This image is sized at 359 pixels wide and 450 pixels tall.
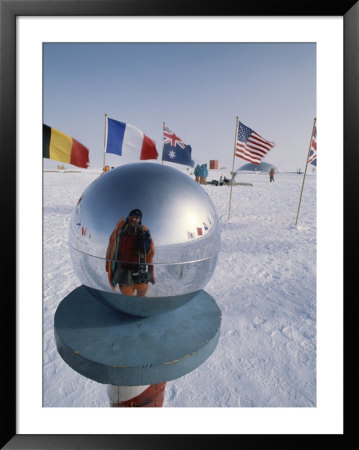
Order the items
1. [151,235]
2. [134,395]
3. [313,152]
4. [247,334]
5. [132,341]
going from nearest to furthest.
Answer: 1. [151,235]
2. [132,341]
3. [134,395]
4. [247,334]
5. [313,152]

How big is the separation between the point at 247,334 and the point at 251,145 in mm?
7190

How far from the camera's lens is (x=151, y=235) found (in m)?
2.08

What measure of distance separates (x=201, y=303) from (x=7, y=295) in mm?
1859

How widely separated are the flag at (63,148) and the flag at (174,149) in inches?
A: 102

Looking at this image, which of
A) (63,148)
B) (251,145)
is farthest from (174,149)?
(63,148)

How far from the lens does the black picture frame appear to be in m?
2.43

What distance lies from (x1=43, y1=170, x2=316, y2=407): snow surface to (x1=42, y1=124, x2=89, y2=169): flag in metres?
1.32

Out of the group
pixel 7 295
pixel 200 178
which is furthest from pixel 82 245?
pixel 200 178

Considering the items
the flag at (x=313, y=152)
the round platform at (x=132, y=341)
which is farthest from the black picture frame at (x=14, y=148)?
the flag at (x=313, y=152)

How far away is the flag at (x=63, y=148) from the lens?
17.3 feet

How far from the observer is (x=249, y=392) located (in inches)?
140

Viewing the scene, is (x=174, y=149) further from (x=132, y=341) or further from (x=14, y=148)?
(x=132, y=341)

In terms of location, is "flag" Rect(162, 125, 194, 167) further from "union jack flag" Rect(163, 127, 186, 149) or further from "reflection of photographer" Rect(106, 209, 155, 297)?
Answer: "reflection of photographer" Rect(106, 209, 155, 297)

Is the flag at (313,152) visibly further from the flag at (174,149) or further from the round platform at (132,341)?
the round platform at (132,341)
